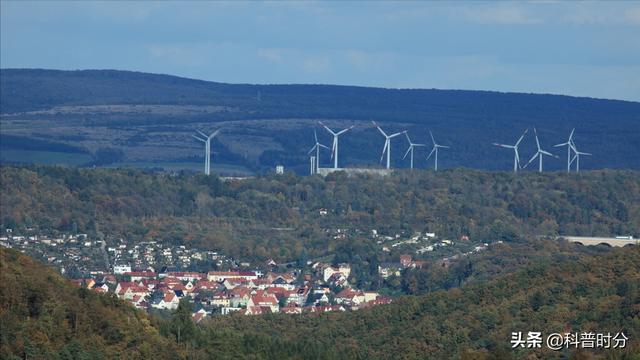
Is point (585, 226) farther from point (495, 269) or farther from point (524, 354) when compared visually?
point (524, 354)

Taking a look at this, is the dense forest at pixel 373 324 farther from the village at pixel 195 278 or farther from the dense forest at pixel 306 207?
the dense forest at pixel 306 207

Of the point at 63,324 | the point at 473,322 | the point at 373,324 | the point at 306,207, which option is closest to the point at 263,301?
the point at 373,324

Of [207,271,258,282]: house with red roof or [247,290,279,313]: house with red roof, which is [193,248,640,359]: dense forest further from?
[207,271,258,282]: house with red roof

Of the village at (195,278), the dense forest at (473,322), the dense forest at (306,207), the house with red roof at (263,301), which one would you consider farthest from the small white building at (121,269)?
the dense forest at (473,322)

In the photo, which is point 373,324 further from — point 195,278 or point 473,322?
point 195,278

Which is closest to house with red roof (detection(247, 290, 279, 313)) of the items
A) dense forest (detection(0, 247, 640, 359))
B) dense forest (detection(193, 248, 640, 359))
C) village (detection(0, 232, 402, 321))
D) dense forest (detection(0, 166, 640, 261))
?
village (detection(0, 232, 402, 321))
